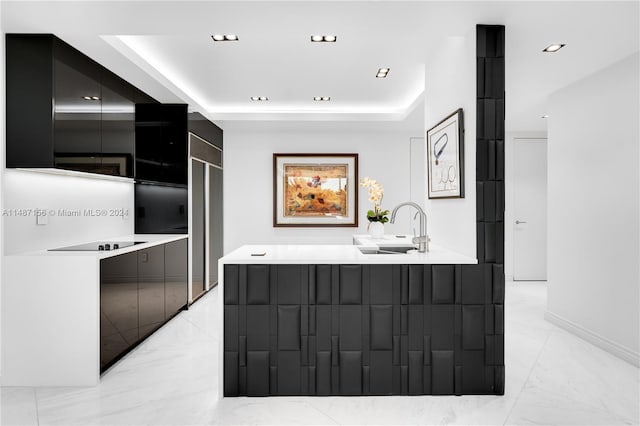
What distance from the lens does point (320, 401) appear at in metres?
2.41

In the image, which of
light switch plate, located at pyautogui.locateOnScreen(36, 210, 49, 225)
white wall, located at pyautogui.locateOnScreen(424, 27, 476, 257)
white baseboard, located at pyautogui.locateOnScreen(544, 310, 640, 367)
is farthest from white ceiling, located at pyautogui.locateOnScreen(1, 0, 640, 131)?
white baseboard, located at pyautogui.locateOnScreen(544, 310, 640, 367)

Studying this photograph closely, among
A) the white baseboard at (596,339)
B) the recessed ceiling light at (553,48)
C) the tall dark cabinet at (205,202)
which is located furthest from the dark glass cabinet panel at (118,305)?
the white baseboard at (596,339)

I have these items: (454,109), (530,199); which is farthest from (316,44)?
(530,199)

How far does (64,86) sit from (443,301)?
2911mm

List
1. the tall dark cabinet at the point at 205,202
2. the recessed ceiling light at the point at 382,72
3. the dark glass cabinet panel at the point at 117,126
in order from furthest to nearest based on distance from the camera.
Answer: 1. the tall dark cabinet at the point at 205,202
2. the recessed ceiling light at the point at 382,72
3. the dark glass cabinet panel at the point at 117,126

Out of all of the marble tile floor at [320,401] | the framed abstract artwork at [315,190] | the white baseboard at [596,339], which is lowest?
the marble tile floor at [320,401]

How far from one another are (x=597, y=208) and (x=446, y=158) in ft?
5.18

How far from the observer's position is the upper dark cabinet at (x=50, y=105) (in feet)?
8.62

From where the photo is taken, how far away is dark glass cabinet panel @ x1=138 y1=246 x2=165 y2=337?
11.2 feet

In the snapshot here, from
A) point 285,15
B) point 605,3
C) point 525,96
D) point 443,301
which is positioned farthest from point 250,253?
point 525,96

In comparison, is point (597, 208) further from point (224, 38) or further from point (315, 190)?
point (315, 190)

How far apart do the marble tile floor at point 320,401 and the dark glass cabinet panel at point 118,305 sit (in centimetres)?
15

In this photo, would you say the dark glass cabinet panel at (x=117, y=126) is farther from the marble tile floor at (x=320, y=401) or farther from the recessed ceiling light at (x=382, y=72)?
the recessed ceiling light at (x=382, y=72)

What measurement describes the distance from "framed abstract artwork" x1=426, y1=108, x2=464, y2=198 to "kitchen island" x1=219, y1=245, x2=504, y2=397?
60 cm
